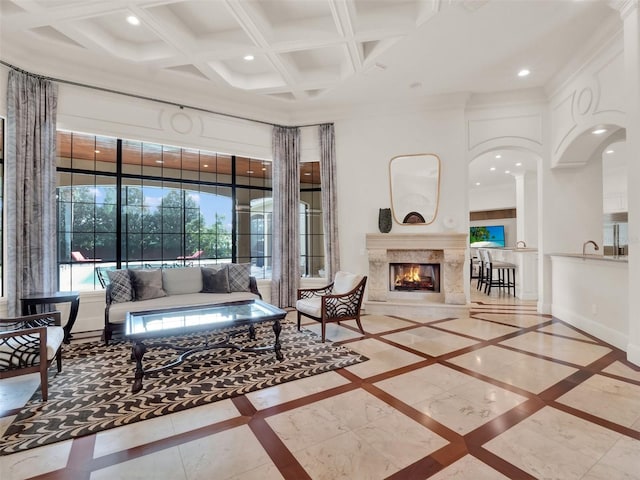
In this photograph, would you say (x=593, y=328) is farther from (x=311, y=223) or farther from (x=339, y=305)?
(x=311, y=223)

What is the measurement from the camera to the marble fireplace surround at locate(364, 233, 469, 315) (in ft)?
17.8

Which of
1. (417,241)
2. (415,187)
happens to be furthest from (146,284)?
(415,187)

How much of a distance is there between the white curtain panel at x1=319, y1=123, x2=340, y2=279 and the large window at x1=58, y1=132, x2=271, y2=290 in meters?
1.16

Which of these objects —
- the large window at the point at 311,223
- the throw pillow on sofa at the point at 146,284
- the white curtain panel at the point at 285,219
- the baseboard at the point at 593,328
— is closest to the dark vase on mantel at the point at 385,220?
the large window at the point at 311,223

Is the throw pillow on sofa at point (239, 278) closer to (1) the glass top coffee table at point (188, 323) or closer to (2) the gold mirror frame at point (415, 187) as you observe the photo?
(1) the glass top coffee table at point (188, 323)

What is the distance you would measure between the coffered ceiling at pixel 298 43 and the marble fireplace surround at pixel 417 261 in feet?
8.25

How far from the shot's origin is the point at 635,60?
3.19m

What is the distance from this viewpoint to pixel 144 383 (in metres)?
2.91

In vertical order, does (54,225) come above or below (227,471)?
above

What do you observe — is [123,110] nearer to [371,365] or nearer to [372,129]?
[372,129]

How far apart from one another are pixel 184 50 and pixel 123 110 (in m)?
1.52

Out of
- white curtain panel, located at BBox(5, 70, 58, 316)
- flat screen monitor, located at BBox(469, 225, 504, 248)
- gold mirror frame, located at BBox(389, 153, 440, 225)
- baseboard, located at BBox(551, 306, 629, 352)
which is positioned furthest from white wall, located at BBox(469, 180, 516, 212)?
white curtain panel, located at BBox(5, 70, 58, 316)

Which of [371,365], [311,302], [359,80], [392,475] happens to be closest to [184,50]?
[359,80]

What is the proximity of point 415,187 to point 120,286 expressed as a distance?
16.2 ft
